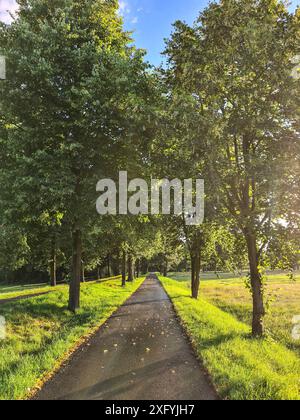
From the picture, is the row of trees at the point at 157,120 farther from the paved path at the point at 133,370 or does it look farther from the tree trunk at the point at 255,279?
the paved path at the point at 133,370

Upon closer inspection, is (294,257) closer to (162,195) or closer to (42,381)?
(162,195)

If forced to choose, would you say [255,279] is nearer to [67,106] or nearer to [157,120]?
[157,120]

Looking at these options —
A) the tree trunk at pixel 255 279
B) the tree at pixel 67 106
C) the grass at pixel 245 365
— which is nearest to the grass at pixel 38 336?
the grass at pixel 245 365

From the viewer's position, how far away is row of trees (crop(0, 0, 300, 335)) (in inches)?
461

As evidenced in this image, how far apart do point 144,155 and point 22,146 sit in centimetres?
536

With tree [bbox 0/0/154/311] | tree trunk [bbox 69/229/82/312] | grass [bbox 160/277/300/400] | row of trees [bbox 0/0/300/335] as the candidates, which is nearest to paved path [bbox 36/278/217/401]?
grass [bbox 160/277/300/400]

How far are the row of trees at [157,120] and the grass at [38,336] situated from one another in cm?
205

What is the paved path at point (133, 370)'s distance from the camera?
7184 mm

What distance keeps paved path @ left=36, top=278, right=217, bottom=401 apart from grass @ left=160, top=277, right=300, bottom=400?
38 centimetres

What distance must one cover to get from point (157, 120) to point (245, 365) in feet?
27.7

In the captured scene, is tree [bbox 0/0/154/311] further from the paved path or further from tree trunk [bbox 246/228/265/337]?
tree trunk [bbox 246/228/265/337]

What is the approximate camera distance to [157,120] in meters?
12.5

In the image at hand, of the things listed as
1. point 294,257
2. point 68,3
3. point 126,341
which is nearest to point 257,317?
point 294,257

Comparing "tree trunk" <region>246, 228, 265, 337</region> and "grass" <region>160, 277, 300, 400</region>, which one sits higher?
"tree trunk" <region>246, 228, 265, 337</region>
